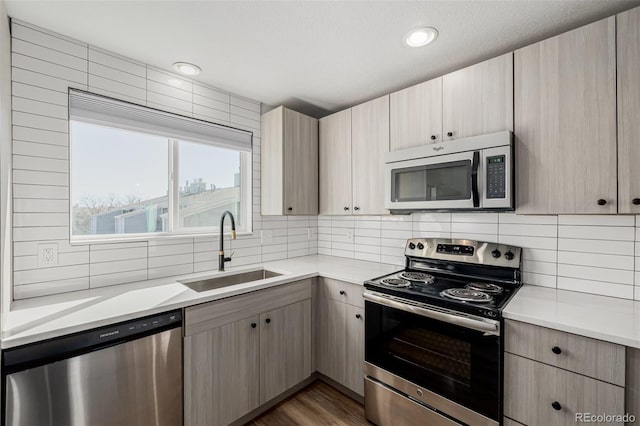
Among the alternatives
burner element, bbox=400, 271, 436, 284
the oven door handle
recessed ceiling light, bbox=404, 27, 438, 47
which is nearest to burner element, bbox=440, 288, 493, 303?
the oven door handle

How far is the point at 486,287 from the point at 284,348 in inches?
56.2

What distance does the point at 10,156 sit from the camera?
1470mm

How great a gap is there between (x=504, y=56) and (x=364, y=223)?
5.31 ft

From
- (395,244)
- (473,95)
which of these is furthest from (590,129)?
(395,244)

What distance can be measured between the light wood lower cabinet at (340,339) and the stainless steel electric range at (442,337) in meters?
0.13

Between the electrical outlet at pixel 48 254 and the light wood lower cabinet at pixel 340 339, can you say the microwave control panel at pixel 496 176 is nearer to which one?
the light wood lower cabinet at pixel 340 339

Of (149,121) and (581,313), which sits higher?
(149,121)

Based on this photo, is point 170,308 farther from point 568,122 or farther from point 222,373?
point 568,122

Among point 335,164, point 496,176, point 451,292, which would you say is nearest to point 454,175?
point 496,176

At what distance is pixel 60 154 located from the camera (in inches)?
65.2

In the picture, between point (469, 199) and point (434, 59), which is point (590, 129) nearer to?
point (469, 199)

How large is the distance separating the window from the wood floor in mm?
1435

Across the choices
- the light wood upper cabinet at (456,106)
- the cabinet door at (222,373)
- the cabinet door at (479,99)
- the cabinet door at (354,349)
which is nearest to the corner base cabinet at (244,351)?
the cabinet door at (222,373)

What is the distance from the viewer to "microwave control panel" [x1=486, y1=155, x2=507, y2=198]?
1593mm
